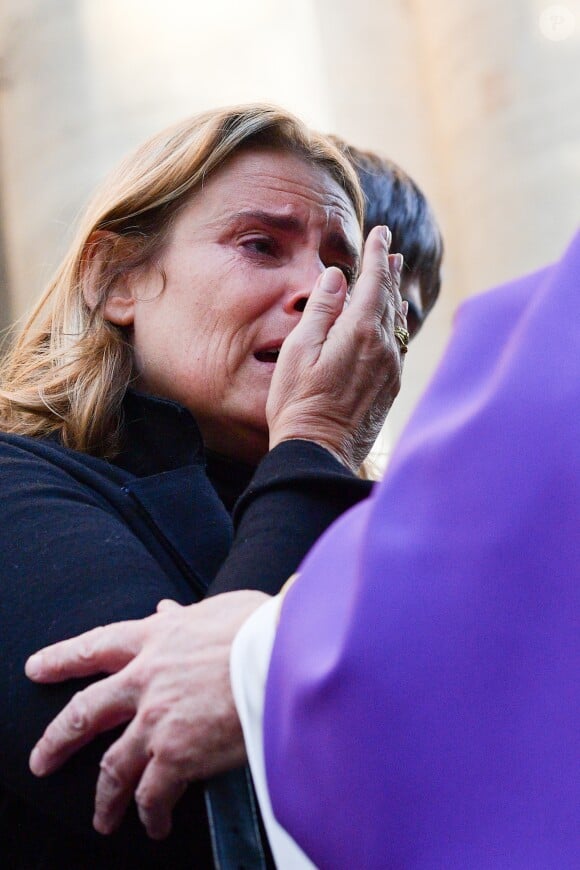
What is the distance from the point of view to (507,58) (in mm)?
3723

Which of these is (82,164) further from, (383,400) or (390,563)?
(390,563)

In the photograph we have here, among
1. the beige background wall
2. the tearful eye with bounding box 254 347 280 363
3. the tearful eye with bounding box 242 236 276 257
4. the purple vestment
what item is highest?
the purple vestment

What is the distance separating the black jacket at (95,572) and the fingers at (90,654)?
2 centimetres

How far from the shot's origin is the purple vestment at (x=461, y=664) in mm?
583

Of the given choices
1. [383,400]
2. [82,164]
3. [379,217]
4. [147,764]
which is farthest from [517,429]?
[82,164]

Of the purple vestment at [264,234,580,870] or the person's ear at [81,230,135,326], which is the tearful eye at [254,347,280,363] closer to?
the person's ear at [81,230,135,326]

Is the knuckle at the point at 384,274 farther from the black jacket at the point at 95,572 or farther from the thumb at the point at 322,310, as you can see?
the black jacket at the point at 95,572

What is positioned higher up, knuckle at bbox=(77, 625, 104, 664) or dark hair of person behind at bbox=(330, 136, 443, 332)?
knuckle at bbox=(77, 625, 104, 664)

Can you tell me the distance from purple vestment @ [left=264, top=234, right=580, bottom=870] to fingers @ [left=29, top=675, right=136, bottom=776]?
8.2 inches

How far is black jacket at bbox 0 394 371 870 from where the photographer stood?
0.89 metres

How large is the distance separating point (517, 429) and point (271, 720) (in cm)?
20

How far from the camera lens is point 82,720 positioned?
84cm

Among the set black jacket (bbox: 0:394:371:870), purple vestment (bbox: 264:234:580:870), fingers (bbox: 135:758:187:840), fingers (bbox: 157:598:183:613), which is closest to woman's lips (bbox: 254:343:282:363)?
black jacket (bbox: 0:394:371:870)

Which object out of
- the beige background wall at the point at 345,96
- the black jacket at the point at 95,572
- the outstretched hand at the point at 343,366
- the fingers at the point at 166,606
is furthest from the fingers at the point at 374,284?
the beige background wall at the point at 345,96
